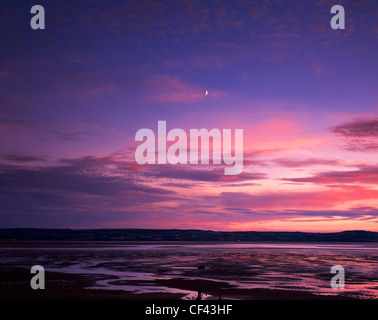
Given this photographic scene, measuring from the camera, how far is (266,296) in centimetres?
2600

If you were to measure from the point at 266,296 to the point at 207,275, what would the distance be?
11.8 m

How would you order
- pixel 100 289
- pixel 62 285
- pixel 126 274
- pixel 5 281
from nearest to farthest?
pixel 100 289, pixel 62 285, pixel 5 281, pixel 126 274

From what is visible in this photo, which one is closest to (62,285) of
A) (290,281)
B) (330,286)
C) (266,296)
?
(266,296)

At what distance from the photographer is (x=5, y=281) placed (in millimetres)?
32219
